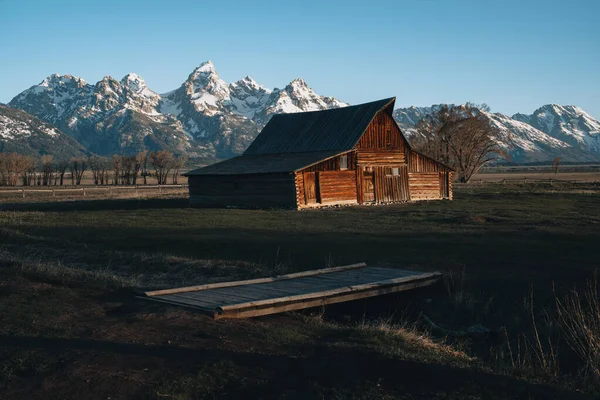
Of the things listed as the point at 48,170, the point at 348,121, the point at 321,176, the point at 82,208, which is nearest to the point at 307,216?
the point at 321,176

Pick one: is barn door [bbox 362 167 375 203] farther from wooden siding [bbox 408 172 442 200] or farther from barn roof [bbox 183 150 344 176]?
wooden siding [bbox 408 172 442 200]

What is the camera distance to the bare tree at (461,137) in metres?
80.3

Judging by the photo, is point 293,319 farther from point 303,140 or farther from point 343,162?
point 303,140

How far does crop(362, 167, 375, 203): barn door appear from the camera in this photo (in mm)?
47281

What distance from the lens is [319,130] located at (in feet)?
167

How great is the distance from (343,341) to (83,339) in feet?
13.5

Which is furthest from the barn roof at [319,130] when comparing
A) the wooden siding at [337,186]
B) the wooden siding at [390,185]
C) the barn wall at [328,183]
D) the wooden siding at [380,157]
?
the wooden siding at [390,185]

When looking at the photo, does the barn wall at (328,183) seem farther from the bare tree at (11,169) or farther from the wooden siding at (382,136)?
the bare tree at (11,169)

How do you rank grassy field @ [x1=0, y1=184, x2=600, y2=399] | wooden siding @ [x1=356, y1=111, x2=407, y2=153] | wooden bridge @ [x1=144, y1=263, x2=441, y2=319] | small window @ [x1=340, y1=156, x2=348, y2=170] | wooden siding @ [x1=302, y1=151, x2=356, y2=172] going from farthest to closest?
wooden siding @ [x1=356, y1=111, x2=407, y2=153] < small window @ [x1=340, y1=156, x2=348, y2=170] < wooden siding @ [x1=302, y1=151, x2=356, y2=172] < wooden bridge @ [x1=144, y1=263, x2=441, y2=319] < grassy field @ [x1=0, y1=184, x2=600, y2=399]

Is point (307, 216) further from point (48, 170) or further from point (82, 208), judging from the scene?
point (48, 170)

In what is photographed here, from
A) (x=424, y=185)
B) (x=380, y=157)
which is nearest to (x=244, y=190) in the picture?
(x=380, y=157)

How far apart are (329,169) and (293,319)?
108ft

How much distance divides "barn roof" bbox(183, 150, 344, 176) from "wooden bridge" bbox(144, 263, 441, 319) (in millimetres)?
25372

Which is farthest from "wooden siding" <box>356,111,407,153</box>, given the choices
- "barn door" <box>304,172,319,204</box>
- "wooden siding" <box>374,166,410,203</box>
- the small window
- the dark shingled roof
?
"barn door" <box>304,172,319,204</box>
